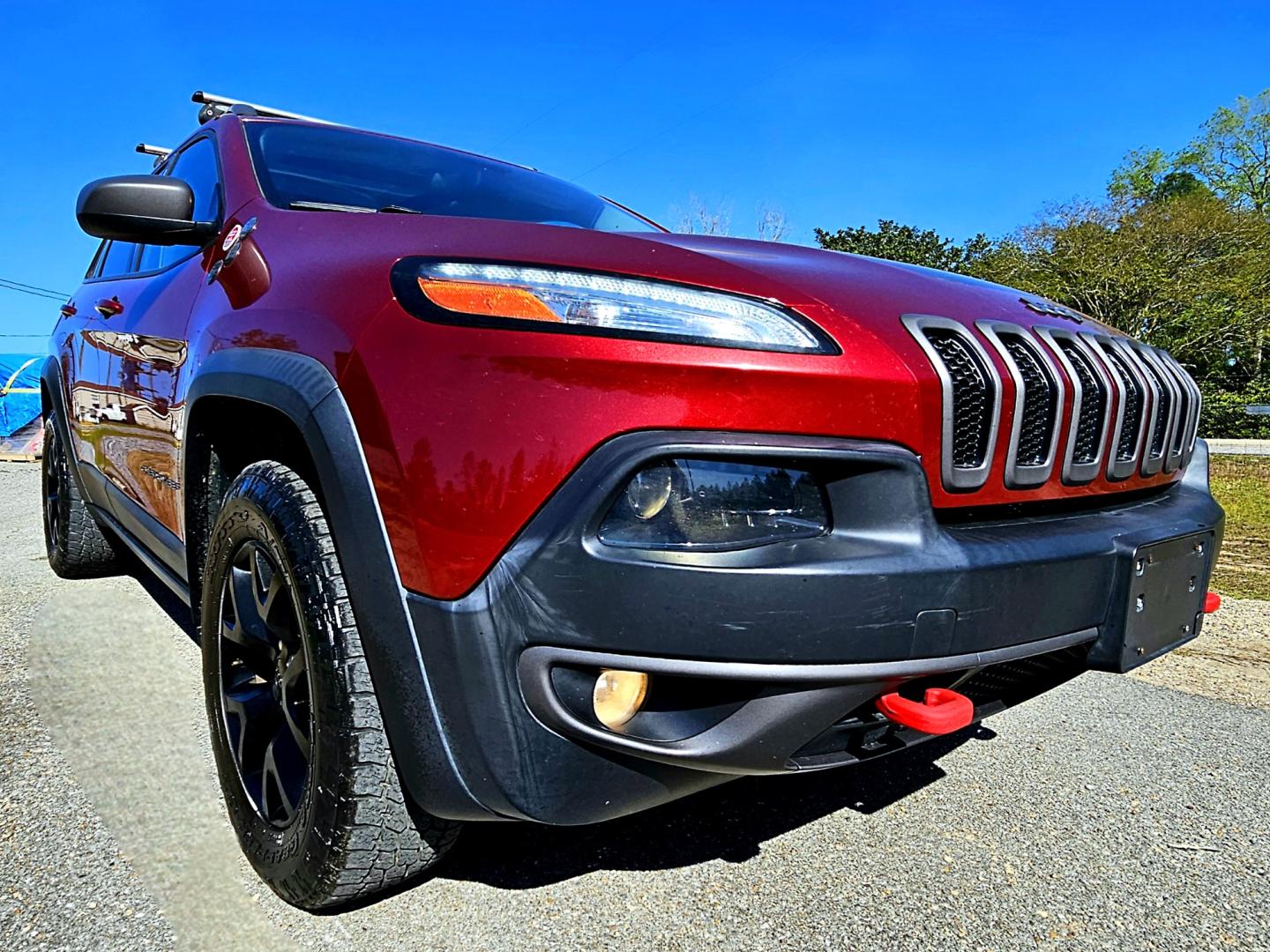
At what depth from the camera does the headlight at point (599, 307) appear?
4.18ft

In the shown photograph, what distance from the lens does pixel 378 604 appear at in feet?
4.38

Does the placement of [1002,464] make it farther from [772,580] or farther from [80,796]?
[80,796]

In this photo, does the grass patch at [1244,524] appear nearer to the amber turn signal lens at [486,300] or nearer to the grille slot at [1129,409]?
the grille slot at [1129,409]

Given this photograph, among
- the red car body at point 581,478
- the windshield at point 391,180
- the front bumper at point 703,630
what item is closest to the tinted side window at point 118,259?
→ the windshield at point 391,180

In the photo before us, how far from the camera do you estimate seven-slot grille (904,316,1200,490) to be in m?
1.40

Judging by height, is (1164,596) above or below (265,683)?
above

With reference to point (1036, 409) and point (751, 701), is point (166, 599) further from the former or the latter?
point (1036, 409)

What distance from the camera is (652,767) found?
1314mm

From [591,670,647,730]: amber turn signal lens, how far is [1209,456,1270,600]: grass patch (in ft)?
9.28

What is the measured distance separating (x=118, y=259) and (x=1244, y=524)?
8.90 m

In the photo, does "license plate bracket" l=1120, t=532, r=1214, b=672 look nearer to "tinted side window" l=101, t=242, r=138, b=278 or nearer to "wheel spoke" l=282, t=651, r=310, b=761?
"wheel spoke" l=282, t=651, r=310, b=761

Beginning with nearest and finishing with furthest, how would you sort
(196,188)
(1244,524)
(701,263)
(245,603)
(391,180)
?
(701,263) → (245,603) → (391,180) → (196,188) → (1244,524)

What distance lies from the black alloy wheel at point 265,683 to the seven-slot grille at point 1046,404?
1.12 metres

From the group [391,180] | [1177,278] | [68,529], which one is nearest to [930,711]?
[391,180]
